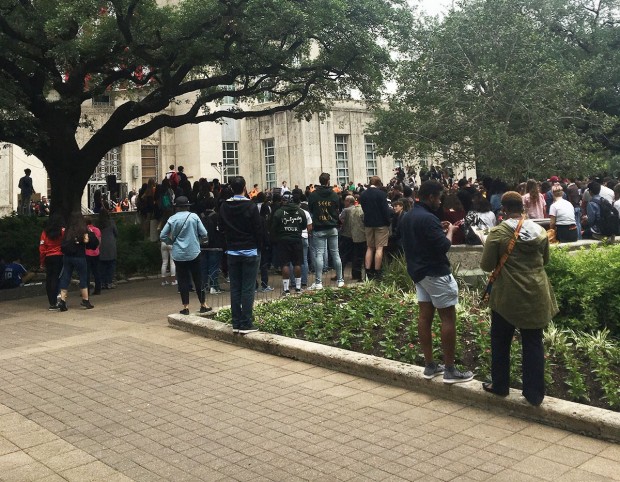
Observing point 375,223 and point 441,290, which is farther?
point 375,223

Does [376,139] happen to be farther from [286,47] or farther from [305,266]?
[305,266]

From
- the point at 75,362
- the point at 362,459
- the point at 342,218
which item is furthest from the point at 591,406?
the point at 342,218

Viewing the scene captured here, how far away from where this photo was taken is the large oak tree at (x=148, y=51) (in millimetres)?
13984

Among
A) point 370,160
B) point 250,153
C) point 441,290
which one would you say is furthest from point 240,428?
point 370,160

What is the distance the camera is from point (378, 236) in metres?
12.7

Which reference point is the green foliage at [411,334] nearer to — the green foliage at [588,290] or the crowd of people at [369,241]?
the green foliage at [588,290]

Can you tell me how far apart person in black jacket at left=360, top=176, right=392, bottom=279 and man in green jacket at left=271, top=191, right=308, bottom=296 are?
49.6 inches

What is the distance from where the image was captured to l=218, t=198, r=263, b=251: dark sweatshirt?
883 cm

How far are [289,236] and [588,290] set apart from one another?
5.54 m

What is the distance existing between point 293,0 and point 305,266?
5.74m

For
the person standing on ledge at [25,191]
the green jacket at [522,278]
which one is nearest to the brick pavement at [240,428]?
the green jacket at [522,278]

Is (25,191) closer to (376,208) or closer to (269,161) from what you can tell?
(376,208)

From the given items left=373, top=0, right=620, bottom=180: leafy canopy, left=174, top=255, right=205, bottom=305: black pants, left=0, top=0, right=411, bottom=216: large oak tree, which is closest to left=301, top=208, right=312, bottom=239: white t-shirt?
left=174, top=255, right=205, bottom=305: black pants

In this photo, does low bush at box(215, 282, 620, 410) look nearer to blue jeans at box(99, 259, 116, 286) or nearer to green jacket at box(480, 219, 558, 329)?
green jacket at box(480, 219, 558, 329)
